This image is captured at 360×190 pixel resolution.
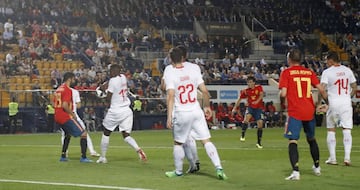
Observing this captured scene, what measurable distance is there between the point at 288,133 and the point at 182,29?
40.5 meters

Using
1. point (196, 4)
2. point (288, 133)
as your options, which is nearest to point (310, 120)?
point (288, 133)

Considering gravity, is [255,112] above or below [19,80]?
below

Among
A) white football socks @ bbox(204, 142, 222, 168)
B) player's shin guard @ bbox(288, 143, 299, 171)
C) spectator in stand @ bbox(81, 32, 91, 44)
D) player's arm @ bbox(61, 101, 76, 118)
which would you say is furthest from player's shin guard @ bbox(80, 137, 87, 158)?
spectator in stand @ bbox(81, 32, 91, 44)

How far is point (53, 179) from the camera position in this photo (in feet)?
44.5

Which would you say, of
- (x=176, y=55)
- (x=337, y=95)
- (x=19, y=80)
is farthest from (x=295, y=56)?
(x=19, y=80)

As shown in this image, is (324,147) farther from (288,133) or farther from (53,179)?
(53,179)

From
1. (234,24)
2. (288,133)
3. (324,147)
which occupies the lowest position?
(324,147)

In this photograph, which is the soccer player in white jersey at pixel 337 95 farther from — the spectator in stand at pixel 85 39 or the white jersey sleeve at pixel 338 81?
the spectator in stand at pixel 85 39

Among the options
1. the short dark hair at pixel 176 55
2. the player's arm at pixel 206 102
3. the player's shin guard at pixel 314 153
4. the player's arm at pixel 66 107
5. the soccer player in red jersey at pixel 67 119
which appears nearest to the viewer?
the player's arm at pixel 206 102

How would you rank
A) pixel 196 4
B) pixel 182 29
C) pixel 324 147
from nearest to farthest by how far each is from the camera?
pixel 324 147
pixel 182 29
pixel 196 4

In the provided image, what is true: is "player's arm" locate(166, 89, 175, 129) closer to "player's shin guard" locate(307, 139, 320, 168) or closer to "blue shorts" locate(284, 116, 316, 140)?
"blue shorts" locate(284, 116, 316, 140)

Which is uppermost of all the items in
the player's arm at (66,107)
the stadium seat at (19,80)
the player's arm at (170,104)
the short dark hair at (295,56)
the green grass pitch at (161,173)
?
the short dark hair at (295,56)

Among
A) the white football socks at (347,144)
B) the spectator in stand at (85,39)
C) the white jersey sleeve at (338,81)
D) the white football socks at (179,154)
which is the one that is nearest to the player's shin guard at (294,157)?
the white football socks at (179,154)

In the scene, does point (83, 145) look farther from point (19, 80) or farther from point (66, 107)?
point (19, 80)
